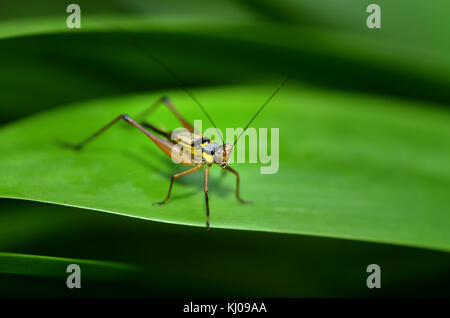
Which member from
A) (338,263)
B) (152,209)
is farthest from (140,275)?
(338,263)

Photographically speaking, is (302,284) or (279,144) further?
(279,144)

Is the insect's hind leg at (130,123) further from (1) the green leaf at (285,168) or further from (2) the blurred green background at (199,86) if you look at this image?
(2) the blurred green background at (199,86)

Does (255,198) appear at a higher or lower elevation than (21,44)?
lower

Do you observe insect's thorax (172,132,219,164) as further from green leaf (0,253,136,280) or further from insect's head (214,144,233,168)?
green leaf (0,253,136,280)

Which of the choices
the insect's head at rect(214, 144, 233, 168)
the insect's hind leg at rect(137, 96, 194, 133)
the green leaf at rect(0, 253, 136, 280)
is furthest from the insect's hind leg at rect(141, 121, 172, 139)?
the green leaf at rect(0, 253, 136, 280)

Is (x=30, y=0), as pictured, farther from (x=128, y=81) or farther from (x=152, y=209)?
(x=152, y=209)
